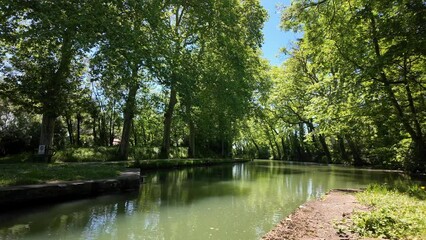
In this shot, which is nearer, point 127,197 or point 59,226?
point 59,226

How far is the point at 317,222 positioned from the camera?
21.3 ft

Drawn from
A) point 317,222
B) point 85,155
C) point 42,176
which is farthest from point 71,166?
point 317,222

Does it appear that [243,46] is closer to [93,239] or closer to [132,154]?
[132,154]

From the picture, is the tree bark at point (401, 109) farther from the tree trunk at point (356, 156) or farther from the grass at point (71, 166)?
the tree trunk at point (356, 156)

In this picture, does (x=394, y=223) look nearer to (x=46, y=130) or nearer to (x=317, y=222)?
(x=317, y=222)

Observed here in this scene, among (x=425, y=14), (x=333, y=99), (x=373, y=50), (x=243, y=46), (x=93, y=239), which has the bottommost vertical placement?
(x=93, y=239)

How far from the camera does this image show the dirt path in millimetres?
5520

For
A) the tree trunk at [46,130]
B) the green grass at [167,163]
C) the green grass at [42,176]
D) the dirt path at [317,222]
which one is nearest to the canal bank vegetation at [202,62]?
the tree trunk at [46,130]

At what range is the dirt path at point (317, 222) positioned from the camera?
18.1ft

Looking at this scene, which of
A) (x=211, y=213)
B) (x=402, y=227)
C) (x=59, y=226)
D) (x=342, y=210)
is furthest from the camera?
(x=211, y=213)

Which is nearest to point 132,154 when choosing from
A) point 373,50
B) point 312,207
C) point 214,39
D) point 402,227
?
point 214,39

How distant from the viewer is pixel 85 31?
12.9 metres

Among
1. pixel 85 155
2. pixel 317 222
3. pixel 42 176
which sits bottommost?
pixel 317 222

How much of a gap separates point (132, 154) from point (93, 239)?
22783mm
